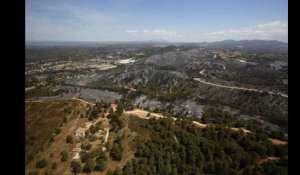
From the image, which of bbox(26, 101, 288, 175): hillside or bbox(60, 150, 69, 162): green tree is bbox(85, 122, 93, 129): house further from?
bbox(60, 150, 69, 162): green tree

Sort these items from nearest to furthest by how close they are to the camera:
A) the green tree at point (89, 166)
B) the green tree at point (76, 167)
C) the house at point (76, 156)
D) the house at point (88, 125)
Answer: the green tree at point (76, 167), the green tree at point (89, 166), the house at point (76, 156), the house at point (88, 125)

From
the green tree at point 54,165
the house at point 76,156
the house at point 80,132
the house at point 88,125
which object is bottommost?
the green tree at point 54,165

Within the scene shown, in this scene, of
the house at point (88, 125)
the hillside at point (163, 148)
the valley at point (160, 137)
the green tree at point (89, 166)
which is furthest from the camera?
the house at point (88, 125)

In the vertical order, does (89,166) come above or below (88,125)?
below

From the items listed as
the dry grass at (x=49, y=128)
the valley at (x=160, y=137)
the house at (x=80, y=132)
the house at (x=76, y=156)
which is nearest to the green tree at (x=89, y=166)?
the valley at (x=160, y=137)

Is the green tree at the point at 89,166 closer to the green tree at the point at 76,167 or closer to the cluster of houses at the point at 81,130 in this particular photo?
the green tree at the point at 76,167

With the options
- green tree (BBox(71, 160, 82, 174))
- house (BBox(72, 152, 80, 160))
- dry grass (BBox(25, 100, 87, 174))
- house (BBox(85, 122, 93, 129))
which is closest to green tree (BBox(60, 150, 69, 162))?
dry grass (BBox(25, 100, 87, 174))

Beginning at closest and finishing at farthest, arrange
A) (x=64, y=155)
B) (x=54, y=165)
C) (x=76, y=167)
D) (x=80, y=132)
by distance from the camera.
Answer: (x=76, y=167) → (x=54, y=165) → (x=64, y=155) → (x=80, y=132)

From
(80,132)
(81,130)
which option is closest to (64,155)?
(80,132)

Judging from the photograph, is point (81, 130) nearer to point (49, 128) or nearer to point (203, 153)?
point (49, 128)
